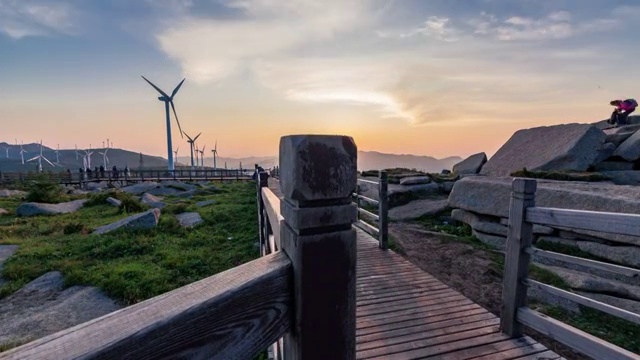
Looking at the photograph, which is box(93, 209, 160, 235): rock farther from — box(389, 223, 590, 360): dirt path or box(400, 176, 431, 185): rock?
box(400, 176, 431, 185): rock

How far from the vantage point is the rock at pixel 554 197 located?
236 inches

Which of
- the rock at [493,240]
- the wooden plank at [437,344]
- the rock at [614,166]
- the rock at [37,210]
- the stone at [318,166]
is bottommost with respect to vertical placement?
the rock at [37,210]

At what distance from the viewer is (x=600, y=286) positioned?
17.7ft

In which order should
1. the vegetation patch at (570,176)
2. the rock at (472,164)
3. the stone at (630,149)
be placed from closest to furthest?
the vegetation patch at (570,176), the stone at (630,149), the rock at (472,164)

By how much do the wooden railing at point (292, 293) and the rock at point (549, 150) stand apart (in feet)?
37.5

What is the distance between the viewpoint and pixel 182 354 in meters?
0.87

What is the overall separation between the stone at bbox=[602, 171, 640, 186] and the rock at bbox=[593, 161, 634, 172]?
86cm

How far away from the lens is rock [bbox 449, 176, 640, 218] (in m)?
5.99

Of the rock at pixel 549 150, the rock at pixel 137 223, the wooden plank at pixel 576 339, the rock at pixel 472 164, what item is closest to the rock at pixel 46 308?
the rock at pixel 137 223

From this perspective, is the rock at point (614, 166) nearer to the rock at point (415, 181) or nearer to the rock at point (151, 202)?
the rock at point (415, 181)

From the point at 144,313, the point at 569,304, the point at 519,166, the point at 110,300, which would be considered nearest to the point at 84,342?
the point at 144,313

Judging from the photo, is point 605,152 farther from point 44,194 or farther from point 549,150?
point 44,194

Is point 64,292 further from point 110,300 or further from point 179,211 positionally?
point 179,211

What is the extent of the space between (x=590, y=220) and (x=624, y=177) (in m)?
9.49
